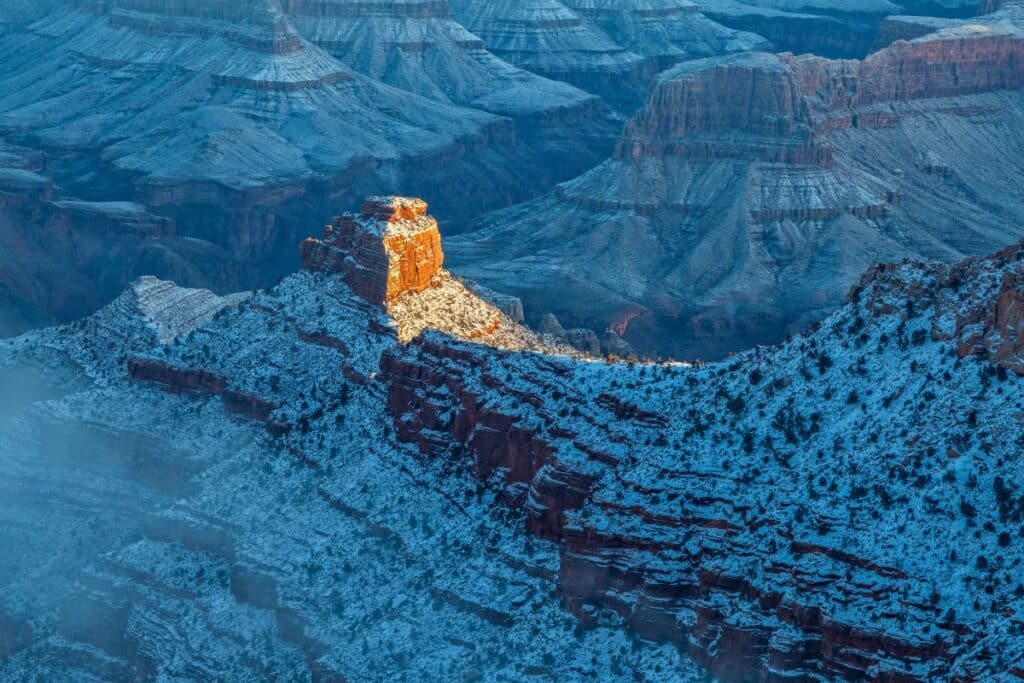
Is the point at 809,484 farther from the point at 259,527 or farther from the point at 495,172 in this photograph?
the point at 495,172

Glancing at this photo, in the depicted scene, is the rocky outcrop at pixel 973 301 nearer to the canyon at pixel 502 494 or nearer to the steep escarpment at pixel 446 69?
the canyon at pixel 502 494

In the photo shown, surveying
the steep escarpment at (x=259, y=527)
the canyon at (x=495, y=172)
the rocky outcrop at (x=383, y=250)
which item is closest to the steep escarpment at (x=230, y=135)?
the canyon at (x=495, y=172)

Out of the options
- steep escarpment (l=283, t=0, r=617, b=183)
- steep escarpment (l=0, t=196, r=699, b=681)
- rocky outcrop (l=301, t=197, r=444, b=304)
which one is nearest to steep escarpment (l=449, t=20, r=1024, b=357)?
steep escarpment (l=283, t=0, r=617, b=183)

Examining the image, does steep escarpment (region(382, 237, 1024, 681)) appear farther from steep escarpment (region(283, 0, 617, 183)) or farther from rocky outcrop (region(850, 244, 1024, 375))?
steep escarpment (region(283, 0, 617, 183))

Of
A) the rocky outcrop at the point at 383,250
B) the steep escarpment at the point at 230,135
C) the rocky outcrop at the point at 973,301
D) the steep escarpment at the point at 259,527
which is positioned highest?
the rocky outcrop at the point at 973,301

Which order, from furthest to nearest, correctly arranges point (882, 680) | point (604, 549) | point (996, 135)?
1. point (996, 135)
2. point (604, 549)
3. point (882, 680)

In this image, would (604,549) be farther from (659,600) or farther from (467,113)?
(467,113)

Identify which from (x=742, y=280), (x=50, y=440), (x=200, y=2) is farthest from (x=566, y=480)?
(x=200, y=2)
